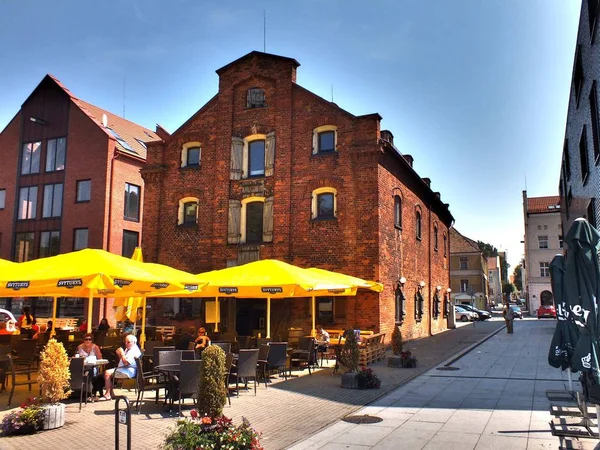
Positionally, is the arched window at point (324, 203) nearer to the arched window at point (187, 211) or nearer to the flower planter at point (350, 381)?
the arched window at point (187, 211)

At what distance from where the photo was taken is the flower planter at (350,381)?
1195 centimetres

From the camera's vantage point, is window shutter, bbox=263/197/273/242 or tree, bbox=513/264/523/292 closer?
window shutter, bbox=263/197/273/242

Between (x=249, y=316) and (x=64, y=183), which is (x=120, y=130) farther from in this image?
(x=249, y=316)

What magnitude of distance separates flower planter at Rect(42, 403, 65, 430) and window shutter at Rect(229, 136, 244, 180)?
1501 cm

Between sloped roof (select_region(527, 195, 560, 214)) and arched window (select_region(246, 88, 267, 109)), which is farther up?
sloped roof (select_region(527, 195, 560, 214))

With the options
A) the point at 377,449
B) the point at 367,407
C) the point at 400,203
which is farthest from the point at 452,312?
the point at 377,449

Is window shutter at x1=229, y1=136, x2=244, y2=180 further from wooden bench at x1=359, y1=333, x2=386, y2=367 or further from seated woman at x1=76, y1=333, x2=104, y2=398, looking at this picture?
seated woman at x1=76, y1=333, x2=104, y2=398

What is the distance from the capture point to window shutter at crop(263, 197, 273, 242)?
70.3 ft

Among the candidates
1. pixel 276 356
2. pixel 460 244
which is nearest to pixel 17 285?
pixel 276 356

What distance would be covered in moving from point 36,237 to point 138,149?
28.5 ft

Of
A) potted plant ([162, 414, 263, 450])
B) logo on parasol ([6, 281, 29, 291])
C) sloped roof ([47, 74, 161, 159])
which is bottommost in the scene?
potted plant ([162, 414, 263, 450])

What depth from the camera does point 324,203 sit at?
20.8 m

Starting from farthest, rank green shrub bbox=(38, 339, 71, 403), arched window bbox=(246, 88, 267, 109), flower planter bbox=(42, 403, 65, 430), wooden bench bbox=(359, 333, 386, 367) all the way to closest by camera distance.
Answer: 1. arched window bbox=(246, 88, 267, 109)
2. wooden bench bbox=(359, 333, 386, 367)
3. green shrub bbox=(38, 339, 71, 403)
4. flower planter bbox=(42, 403, 65, 430)

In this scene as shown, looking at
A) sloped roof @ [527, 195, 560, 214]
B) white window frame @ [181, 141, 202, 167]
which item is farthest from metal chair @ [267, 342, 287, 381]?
sloped roof @ [527, 195, 560, 214]
